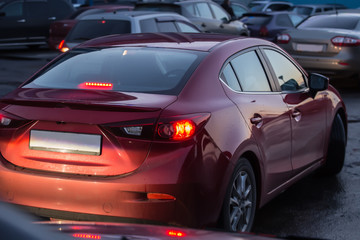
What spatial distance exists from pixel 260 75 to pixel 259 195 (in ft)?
3.13

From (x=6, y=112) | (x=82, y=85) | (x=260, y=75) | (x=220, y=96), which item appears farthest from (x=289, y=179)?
(x=6, y=112)

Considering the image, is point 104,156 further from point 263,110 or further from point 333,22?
point 333,22

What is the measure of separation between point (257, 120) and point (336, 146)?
Result: 2.12 m

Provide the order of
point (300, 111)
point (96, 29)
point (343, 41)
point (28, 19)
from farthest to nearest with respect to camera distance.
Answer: point (28, 19)
point (343, 41)
point (96, 29)
point (300, 111)

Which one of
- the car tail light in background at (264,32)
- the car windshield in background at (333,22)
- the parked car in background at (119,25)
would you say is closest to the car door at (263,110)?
the parked car in background at (119,25)

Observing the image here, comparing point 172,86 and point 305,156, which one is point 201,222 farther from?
point 305,156

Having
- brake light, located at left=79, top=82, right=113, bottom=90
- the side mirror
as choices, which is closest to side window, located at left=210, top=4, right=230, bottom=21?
the side mirror

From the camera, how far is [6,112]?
475 cm

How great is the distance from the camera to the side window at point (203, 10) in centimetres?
1927

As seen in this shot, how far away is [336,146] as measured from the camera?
7.14m

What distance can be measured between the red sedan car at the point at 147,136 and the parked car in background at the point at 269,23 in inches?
639

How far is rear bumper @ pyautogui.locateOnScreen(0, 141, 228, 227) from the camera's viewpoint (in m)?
4.36

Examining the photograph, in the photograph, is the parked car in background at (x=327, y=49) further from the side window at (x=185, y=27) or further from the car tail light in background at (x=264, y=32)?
the car tail light in background at (x=264, y=32)

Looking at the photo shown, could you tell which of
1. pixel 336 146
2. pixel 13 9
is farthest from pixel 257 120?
pixel 13 9
